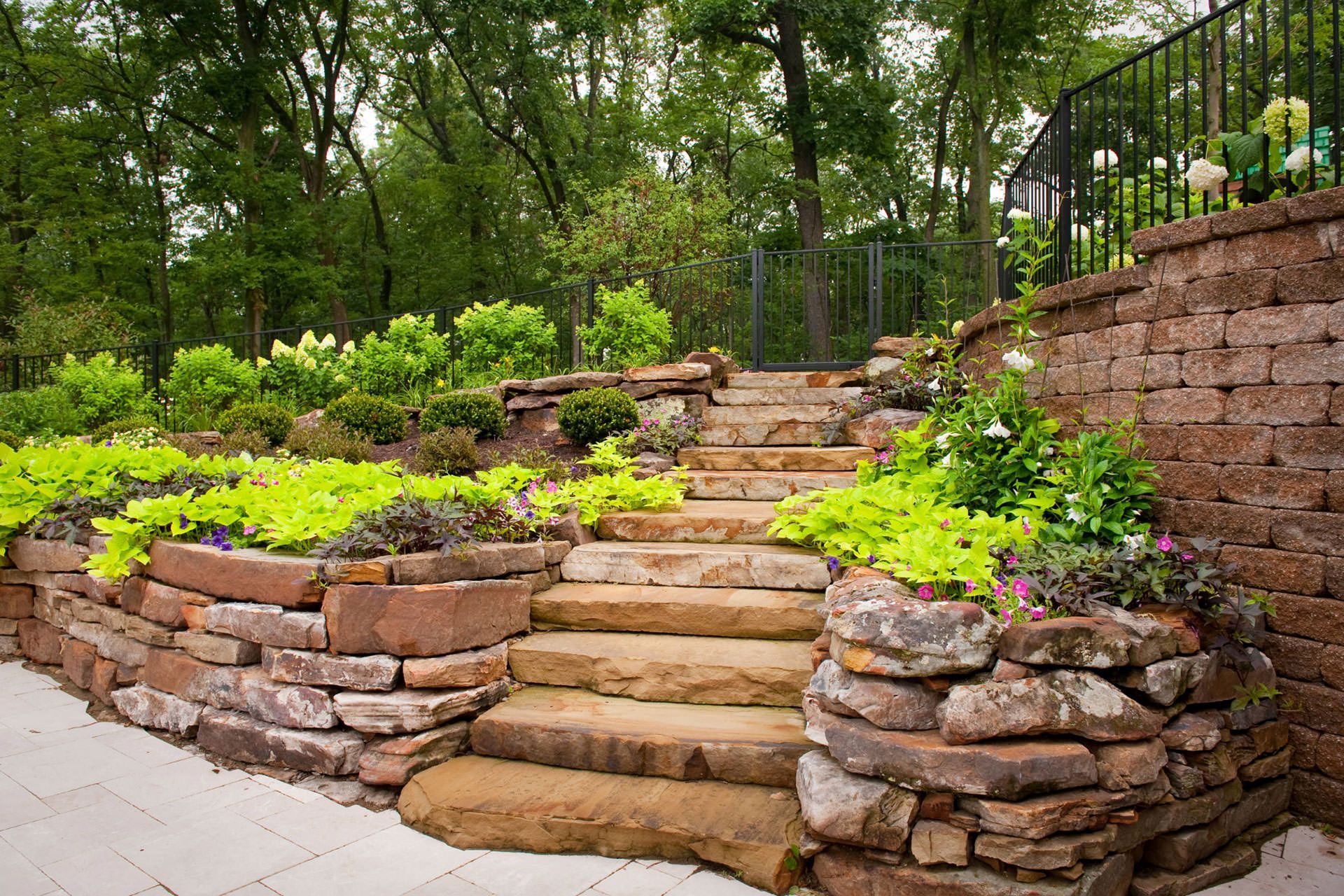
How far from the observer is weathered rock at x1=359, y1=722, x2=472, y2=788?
3.09 m

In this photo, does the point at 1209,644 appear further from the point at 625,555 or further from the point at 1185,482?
the point at 625,555

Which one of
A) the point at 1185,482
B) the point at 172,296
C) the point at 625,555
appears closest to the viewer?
the point at 1185,482

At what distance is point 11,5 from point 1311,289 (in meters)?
21.9

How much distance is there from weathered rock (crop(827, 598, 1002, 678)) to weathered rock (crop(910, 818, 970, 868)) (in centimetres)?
44

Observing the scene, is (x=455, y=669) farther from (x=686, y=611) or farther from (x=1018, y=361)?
(x=1018, y=361)

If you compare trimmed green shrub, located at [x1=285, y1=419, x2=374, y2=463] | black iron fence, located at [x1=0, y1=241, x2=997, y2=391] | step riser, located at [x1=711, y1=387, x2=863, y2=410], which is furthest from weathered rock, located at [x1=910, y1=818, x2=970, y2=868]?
trimmed green shrub, located at [x1=285, y1=419, x2=374, y2=463]

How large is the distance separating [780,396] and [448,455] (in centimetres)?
277

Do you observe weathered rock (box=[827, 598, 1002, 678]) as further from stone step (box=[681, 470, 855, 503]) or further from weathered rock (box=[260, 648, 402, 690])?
stone step (box=[681, 470, 855, 503])

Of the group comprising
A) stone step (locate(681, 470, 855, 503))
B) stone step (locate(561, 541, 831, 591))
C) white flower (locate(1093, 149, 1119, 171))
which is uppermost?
white flower (locate(1093, 149, 1119, 171))

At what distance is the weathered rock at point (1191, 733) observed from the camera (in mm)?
2510

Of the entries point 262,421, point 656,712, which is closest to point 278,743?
point 656,712

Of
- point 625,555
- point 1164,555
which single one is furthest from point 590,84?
point 1164,555

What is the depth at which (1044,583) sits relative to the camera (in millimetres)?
2715

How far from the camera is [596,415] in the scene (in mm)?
6059
